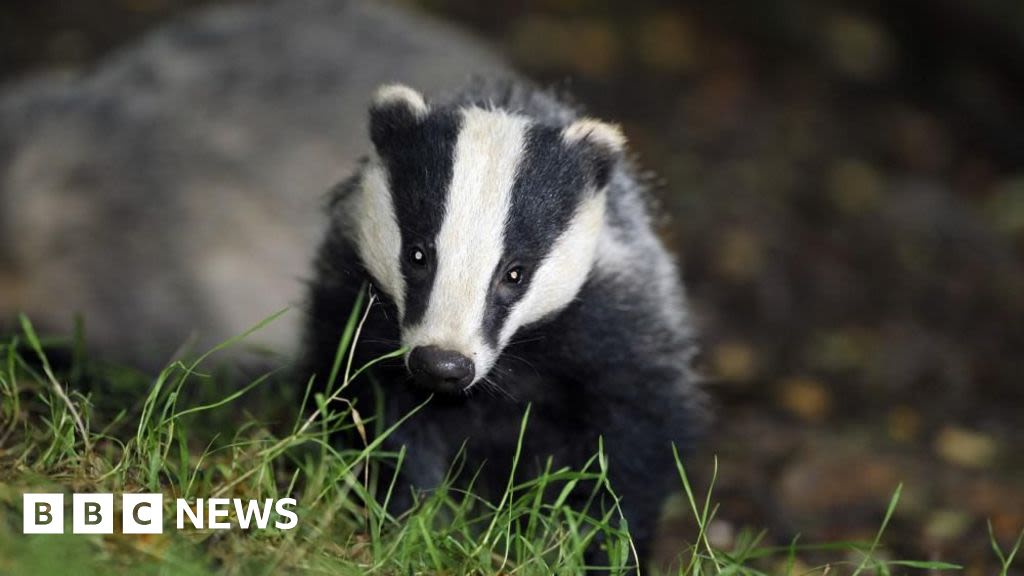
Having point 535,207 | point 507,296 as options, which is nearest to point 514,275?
point 507,296

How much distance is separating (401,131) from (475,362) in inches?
23.8

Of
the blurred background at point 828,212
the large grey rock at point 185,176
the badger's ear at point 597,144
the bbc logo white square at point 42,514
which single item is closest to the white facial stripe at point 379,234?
the badger's ear at point 597,144

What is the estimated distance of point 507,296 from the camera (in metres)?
2.93

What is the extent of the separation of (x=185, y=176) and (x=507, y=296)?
111 inches

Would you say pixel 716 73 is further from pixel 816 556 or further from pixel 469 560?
pixel 469 560

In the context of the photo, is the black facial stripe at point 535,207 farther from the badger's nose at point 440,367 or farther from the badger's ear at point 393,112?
the badger's ear at point 393,112

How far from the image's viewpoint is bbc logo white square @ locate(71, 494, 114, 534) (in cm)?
251

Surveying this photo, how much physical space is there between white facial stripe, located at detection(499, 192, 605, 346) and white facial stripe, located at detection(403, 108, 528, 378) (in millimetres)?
130

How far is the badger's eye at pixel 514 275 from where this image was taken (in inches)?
115

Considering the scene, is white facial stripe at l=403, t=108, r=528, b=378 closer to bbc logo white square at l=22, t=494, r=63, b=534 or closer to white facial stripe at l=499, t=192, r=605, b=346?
white facial stripe at l=499, t=192, r=605, b=346

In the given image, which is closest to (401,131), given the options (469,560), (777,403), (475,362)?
(475,362)

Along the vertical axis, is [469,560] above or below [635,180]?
below

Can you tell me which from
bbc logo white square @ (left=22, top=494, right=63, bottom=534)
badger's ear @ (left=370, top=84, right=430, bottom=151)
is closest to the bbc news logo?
bbc logo white square @ (left=22, top=494, right=63, bottom=534)

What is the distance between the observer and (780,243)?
6.36m
